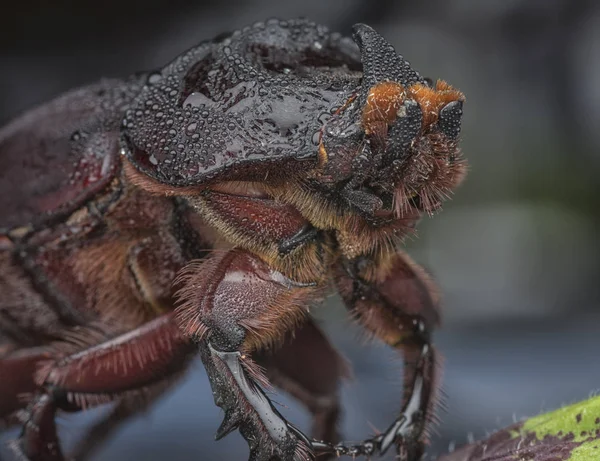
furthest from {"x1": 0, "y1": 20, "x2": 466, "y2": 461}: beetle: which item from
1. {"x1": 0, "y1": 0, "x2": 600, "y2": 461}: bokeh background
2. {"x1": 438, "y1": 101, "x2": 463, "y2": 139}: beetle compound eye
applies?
{"x1": 0, "y1": 0, "x2": 600, "y2": 461}: bokeh background

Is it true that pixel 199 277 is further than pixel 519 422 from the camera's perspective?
No

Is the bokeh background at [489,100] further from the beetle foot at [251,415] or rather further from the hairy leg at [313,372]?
the beetle foot at [251,415]

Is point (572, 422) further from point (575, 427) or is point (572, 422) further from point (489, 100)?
point (489, 100)

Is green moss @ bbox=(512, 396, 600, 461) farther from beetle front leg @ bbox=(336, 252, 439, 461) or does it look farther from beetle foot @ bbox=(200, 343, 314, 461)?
beetle foot @ bbox=(200, 343, 314, 461)

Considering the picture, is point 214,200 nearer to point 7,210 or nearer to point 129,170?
point 129,170

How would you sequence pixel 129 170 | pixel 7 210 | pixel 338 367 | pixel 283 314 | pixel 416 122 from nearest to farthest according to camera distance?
pixel 416 122 → pixel 283 314 → pixel 129 170 → pixel 7 210 → pixel 338 367

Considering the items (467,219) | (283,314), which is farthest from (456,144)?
(467,219)
